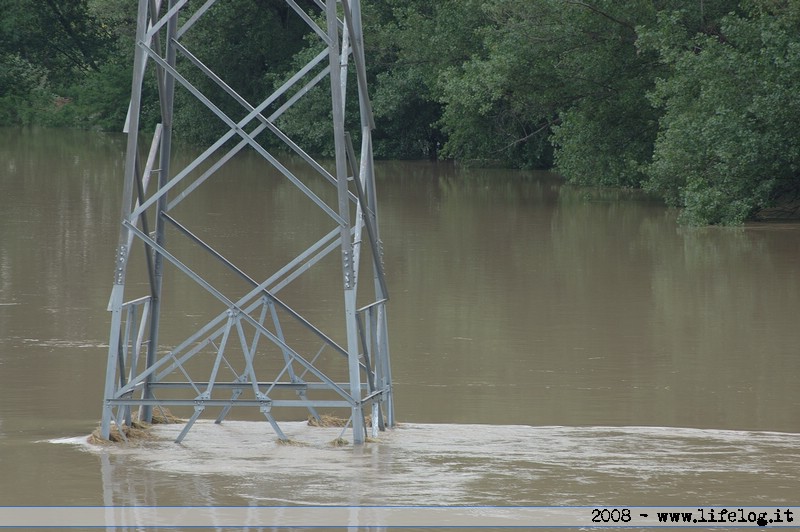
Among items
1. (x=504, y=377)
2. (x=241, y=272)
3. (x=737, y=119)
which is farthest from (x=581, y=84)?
Answer: (x=241, y=272)

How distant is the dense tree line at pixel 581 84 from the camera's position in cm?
2505

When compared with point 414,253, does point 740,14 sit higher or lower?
higher

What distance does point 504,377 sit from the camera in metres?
11.9

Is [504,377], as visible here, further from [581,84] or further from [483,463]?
[581,84]

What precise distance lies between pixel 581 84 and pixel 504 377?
68.4ft

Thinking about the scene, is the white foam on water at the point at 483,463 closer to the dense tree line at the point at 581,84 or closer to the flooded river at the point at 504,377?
the flooded river at the point at 504,377

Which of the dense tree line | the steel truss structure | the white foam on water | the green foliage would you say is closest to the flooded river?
the white foam on water

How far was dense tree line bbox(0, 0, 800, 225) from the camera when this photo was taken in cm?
2505

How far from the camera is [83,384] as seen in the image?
1121 cm

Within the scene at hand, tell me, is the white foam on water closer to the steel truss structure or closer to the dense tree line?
the steel truss structure

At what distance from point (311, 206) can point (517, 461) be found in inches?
838

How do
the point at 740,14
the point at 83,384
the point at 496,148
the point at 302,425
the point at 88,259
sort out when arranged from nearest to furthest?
1. the point at 302,425
2. the point at 83,384
3. the point at 88,259
4. the point at 740,14
5. the point at 496,148

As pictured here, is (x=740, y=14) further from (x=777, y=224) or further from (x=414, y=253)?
(x=414, y=253)

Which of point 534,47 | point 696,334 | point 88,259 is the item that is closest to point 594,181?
point 534,47
